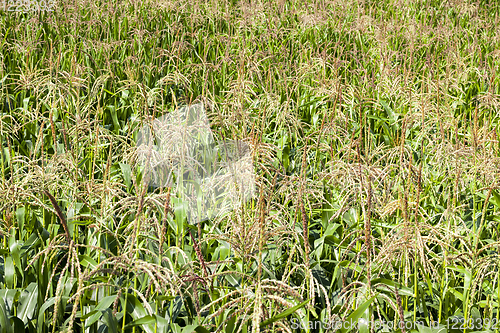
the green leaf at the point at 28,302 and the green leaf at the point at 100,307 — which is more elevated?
the green leaf at the point at 100,307

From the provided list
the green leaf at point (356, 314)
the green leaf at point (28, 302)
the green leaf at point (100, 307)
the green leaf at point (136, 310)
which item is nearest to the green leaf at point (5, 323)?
the green leaf at point (28, 302)

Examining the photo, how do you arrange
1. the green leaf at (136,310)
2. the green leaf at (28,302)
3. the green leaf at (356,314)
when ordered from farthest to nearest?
the green leaf at (28,302) → the green leaf at (136,310) → the green leaf at (356,314)

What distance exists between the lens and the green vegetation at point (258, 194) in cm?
181

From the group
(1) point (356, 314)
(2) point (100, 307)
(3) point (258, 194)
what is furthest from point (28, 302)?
(1) point (356, 314)

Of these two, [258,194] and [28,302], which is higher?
[258,194]

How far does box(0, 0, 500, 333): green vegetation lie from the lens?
1813mm

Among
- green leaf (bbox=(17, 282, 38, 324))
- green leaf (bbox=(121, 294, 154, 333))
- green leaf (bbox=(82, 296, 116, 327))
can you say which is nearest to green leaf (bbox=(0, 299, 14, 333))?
green leaf (bbox=(17, 282, 38, 324))

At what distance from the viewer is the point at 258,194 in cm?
245

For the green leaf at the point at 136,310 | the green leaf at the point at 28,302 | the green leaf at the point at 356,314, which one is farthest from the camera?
the green leaf at the point at 28,302

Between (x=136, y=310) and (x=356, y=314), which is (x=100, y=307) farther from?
(x=356, y=314)

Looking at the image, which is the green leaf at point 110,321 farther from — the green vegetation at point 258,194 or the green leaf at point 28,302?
the green leaf at point 28,302

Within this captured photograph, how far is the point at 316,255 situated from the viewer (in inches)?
98.5

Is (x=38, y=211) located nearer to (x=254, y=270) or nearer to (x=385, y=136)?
(x=254, y=270)

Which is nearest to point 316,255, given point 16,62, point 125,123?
point 125,123
